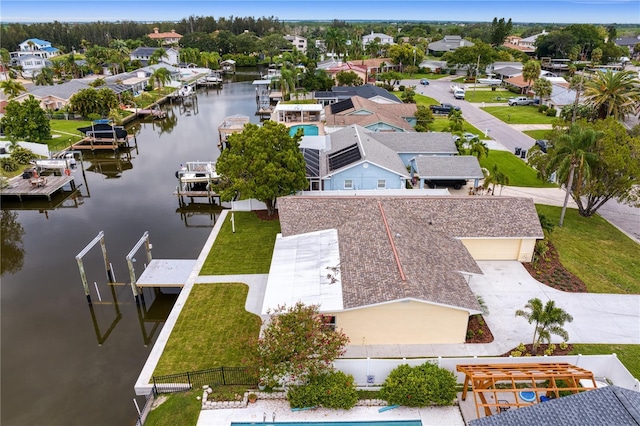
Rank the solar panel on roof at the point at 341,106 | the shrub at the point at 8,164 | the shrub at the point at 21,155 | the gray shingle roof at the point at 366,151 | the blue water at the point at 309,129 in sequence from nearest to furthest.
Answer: the gray shingle roof at the point at 366,151 < the shrub at the point at 8,164 < the shrub at the point at 21,155 < the blue water at the point at 309,129 < the solar panel on roof at the point at 341,106

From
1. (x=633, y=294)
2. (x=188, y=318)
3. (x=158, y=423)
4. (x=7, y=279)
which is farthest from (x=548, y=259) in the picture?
(x=7, y=279)

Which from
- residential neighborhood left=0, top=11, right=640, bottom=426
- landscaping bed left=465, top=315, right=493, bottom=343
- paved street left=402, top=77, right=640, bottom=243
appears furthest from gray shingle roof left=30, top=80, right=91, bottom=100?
landscaping bed left=465, top=315, right=493, bottom=343

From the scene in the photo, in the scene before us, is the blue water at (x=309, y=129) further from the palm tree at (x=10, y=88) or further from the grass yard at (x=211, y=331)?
the palm tree at (x=10, y=88)

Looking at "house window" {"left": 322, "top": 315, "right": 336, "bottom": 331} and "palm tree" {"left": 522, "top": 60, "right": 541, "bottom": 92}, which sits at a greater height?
"palm tree" {"left": 522, "top": 60, "right": 541, "bottom": 92}

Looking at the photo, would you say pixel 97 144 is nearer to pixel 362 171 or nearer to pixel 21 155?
pixel 21 155

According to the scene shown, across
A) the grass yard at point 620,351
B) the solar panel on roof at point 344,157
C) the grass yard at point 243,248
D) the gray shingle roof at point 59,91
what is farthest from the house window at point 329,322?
the gray shingle roof at point 59,91

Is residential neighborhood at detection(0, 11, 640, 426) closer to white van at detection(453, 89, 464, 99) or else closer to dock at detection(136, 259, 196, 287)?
dock at detection(136, 259, 196, 287)

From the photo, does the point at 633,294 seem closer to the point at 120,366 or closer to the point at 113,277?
the point at 120,366

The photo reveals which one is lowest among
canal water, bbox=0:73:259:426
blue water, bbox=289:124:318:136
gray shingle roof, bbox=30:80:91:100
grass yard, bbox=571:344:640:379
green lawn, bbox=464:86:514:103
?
canal water, bbox=0:73:259:426
